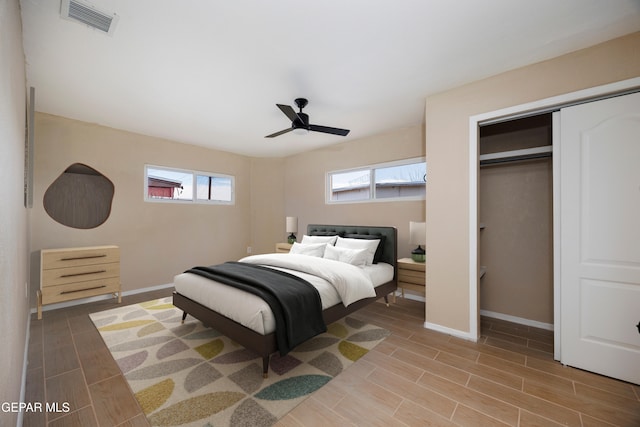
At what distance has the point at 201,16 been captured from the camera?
1.82 m

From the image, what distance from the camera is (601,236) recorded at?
2.10m

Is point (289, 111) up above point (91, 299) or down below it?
above

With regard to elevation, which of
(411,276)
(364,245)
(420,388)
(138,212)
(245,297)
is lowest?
(420,388)

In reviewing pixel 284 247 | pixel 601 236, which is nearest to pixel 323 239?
pixel 284 247

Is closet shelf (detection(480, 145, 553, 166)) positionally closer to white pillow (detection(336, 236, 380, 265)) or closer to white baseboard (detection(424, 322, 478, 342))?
white pillow (detection(336, 236, 380, 265))

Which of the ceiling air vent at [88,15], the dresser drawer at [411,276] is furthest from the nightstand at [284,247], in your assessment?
the ceiling air vent at [88,15]

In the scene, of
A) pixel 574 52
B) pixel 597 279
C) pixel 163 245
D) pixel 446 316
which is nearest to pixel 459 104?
pixel 574 52

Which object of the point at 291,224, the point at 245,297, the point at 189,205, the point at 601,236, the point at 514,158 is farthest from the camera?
the point at 291,224

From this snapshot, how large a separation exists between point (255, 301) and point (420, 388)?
144cm

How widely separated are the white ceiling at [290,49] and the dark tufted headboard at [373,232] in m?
1.73

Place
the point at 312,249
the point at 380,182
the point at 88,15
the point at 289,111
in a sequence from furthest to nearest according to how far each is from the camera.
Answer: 1. the point at 380,182
2. the point at 312,249
3. the point at 289,111
4. the point at 88,15

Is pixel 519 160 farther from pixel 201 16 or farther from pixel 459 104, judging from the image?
pixel 201 16

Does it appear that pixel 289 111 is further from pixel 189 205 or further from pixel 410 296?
pixel 189 205

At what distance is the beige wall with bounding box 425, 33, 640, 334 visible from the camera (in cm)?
229
